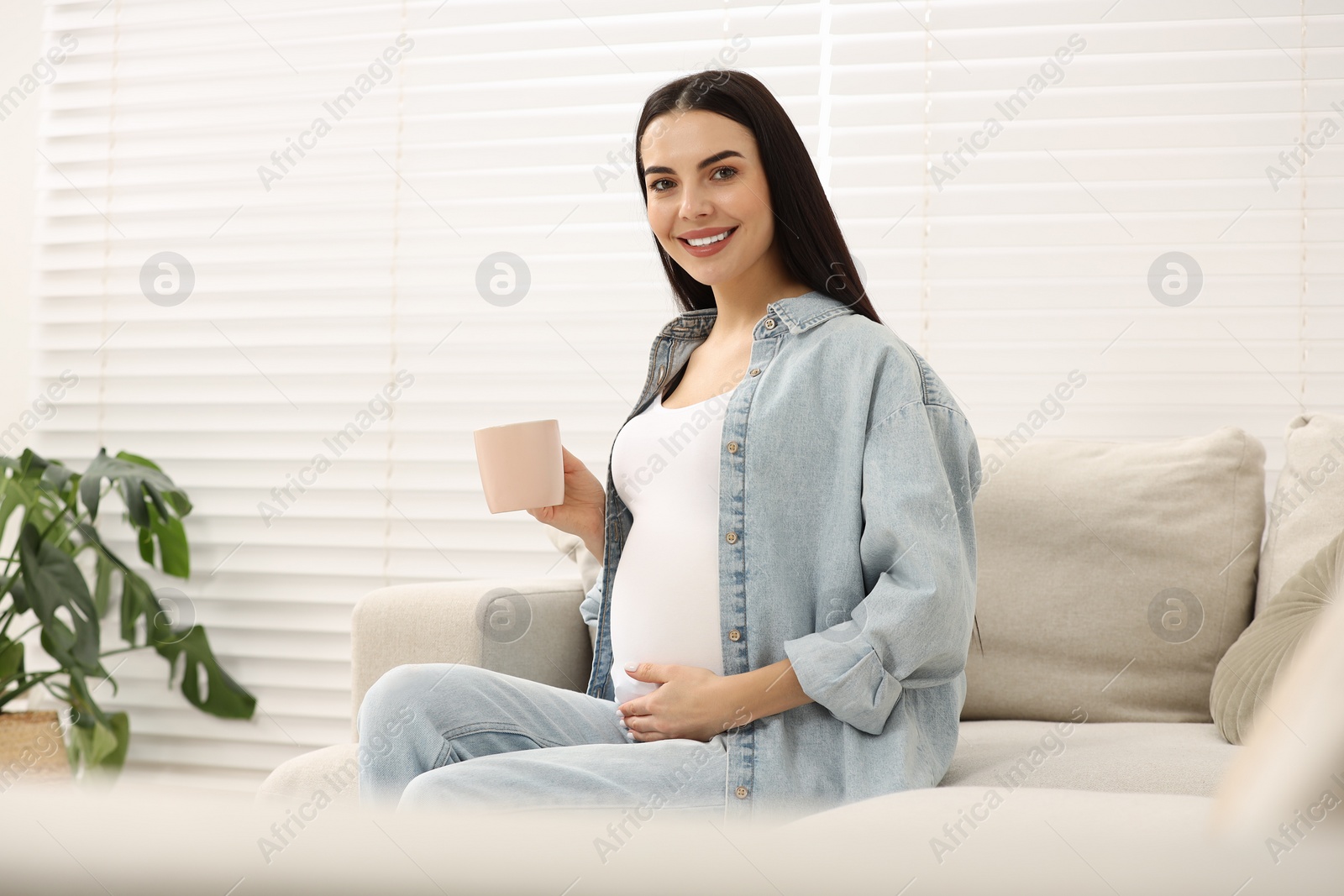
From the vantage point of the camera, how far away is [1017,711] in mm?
1489

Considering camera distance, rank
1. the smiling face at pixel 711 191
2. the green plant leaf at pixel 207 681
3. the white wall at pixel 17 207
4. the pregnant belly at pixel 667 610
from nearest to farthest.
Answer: the pregnant belly at pixel 667 610
the smiling face at pixel 711 191
the green plant leaf at pixel 207 681
the white wall at pixel 17 207

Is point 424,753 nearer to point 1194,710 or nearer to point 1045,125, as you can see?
point 1194,710

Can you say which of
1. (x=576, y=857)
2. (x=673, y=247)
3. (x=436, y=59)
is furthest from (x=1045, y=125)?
(x=576, y=857)

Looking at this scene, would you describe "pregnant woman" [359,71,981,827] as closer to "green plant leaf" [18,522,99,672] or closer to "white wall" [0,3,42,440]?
"green plant leaf" [18,522,99,672]

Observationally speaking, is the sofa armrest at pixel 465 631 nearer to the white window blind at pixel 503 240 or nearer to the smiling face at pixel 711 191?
the smiling face at pixel 711 191

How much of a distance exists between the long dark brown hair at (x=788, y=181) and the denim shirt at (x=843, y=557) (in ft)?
0.22

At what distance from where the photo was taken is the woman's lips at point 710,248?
1.27 metres

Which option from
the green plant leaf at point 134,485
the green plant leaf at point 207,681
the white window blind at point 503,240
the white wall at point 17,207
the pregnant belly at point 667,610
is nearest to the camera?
the pregnant belly at point 667,610

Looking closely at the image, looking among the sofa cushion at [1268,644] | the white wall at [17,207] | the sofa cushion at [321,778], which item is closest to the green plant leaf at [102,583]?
the white wall at [17,207]

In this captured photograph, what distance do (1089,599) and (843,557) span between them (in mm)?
576

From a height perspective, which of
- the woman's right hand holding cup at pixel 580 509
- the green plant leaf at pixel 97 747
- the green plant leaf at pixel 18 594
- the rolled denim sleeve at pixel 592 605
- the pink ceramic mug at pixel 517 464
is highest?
the pink ceramic mug at pixel 517 464

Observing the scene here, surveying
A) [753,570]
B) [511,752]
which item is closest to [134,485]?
[511,752]

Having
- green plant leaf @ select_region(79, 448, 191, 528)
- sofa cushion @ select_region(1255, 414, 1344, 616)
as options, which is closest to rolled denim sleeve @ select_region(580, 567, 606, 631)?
sofa cushion @ select_region(1255, 414, 1344, 616)

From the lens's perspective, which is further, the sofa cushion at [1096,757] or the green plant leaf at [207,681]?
the green plant leaf at [207,681]
